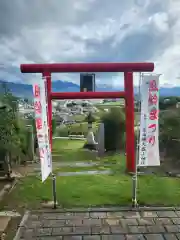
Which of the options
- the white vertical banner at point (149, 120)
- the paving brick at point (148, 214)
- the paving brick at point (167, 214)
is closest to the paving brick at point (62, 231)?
the paving brick at point (148, 214)

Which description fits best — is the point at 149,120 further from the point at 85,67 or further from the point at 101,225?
the point at 85,67

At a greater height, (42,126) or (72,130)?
(42,126)

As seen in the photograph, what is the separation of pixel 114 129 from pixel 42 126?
22.1 ft

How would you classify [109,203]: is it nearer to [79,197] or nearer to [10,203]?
[79,197]

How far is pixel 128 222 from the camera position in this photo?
4992 millimetres

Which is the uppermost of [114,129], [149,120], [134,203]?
[149,120]

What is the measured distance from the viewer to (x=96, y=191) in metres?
6.64

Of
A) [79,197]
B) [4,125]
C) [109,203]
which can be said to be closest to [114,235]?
[109,203]

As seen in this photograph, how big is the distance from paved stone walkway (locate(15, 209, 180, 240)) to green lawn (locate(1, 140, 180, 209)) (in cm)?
47

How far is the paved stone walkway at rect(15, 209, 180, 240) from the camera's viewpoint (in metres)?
4.52

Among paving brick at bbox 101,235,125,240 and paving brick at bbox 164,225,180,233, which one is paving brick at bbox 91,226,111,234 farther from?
paving brick at bbox 164,225,180,233

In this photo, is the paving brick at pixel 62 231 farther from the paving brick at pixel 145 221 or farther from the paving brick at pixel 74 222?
the paving brick at pixel 145 221

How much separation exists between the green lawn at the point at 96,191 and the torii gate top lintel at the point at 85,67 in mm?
3573

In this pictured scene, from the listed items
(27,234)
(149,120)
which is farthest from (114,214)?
(149,120)
